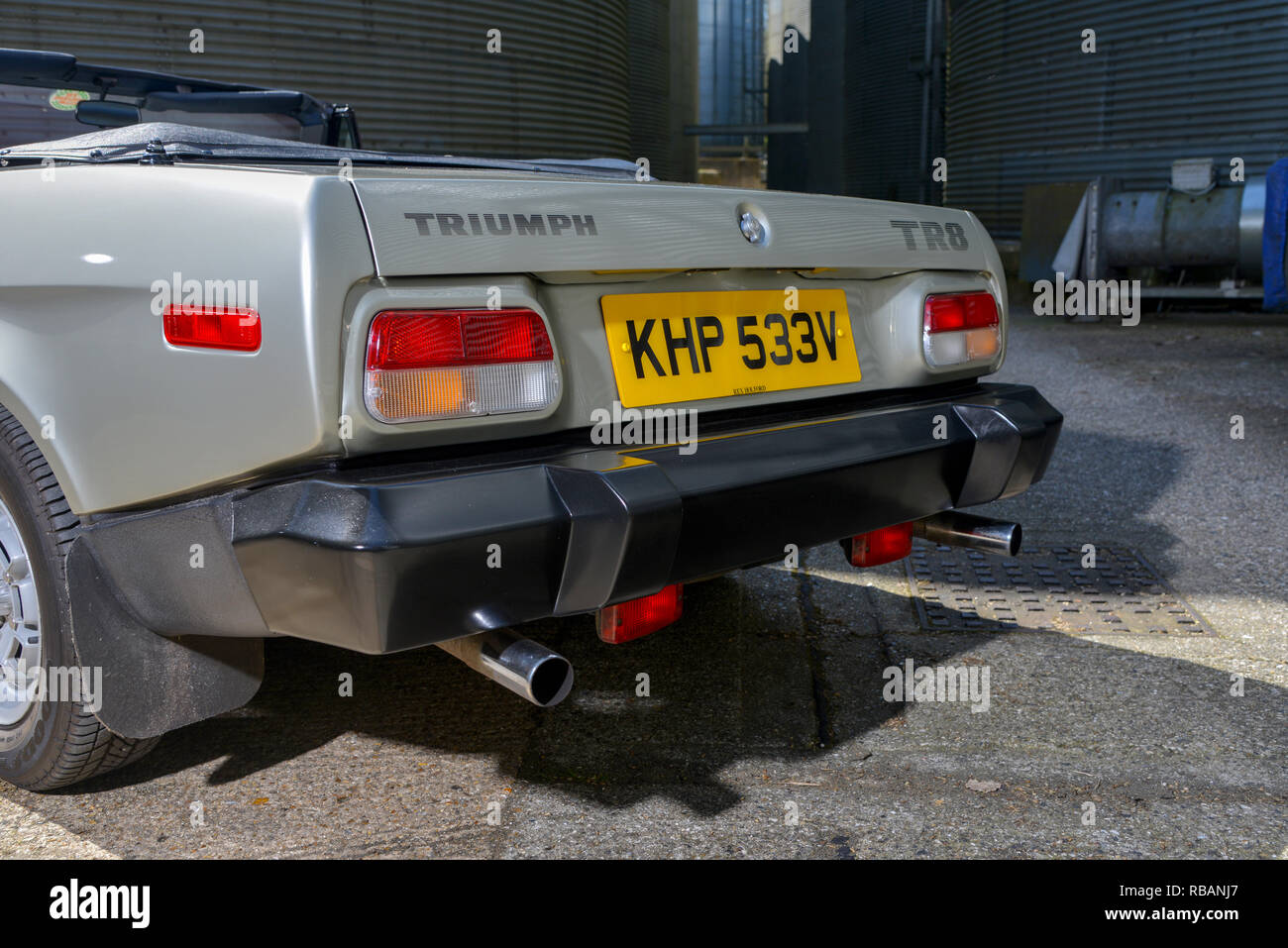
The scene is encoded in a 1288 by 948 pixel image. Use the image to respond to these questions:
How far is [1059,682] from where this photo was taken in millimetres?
2742

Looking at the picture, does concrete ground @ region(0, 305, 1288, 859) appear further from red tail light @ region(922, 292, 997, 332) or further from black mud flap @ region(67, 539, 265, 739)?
red tail light @ region(922, 292, 997, 332)

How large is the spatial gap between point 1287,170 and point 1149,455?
486 centimetres

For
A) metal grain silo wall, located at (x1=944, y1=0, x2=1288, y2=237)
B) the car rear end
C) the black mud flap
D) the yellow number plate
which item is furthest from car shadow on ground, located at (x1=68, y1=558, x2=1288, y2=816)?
metal grain silo wall, located at (x1=944, y1=0, x2=1288, y2=237)

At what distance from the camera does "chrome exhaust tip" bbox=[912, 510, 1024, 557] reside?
251 cm

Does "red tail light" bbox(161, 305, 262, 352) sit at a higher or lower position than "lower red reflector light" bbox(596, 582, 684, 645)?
higher

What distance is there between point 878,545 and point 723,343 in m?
0.70

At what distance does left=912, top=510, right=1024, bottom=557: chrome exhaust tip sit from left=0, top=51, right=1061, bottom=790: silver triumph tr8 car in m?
0.18

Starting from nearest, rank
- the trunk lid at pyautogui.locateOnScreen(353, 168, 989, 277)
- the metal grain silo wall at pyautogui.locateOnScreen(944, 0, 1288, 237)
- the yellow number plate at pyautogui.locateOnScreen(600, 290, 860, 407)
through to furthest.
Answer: the trunk lid at pyautogui.locateOnScreen(353, 168, 989, 277) → the yellow number plate at pyautogui.locateOnScreen(600, 290, 860, 407) → the metal grain silo wall at pyautogui.locateOnScreen(944, 0, 1288, 237)

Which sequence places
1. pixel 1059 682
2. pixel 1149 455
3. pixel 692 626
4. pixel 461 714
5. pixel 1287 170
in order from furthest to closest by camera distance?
pixel 1287 170, pixel 1149 455, pixel 692 626, pixel 1059 682, pixel 461 714

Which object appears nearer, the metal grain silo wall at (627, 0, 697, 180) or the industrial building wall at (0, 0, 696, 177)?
the industrial building wall at (0, 0, 696, 177)

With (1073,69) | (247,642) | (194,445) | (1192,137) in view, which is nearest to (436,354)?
(194,445)

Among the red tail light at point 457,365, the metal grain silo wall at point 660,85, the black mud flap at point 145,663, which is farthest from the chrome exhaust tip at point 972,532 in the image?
the metal grain silo wall at point 660,85

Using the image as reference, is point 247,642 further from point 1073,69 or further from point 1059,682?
point 1073,69

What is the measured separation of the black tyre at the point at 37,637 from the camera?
75.2 inches
